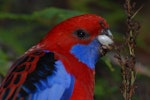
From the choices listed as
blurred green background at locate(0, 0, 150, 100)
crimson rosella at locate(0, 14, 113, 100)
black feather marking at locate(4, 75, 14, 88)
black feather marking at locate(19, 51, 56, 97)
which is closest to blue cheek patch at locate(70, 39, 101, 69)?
crimson rosella at locate(0, 14, 113, 100)

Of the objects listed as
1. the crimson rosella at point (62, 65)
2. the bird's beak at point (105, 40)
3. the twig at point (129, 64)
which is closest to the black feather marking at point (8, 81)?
the crimson rosella at point (62, 65)

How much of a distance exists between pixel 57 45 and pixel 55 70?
0.33m

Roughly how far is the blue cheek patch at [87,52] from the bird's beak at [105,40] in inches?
1.2

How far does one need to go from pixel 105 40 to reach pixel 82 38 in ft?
0.51

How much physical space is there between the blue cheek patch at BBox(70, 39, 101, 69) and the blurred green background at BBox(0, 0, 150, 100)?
342mm

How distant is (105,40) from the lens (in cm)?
444

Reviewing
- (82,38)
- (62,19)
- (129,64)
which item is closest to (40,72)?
(82,38)

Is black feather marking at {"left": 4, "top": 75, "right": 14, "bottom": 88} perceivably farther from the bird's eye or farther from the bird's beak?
the bird's beak

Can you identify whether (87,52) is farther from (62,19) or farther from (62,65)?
(62,19)

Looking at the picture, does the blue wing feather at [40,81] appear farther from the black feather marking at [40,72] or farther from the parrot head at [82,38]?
the parrot head at [82,38]

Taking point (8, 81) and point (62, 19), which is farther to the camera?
point (62, 19)

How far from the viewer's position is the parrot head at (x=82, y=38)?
4.40 m

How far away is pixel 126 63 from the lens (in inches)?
145

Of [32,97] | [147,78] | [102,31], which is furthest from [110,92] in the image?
[32,97]
